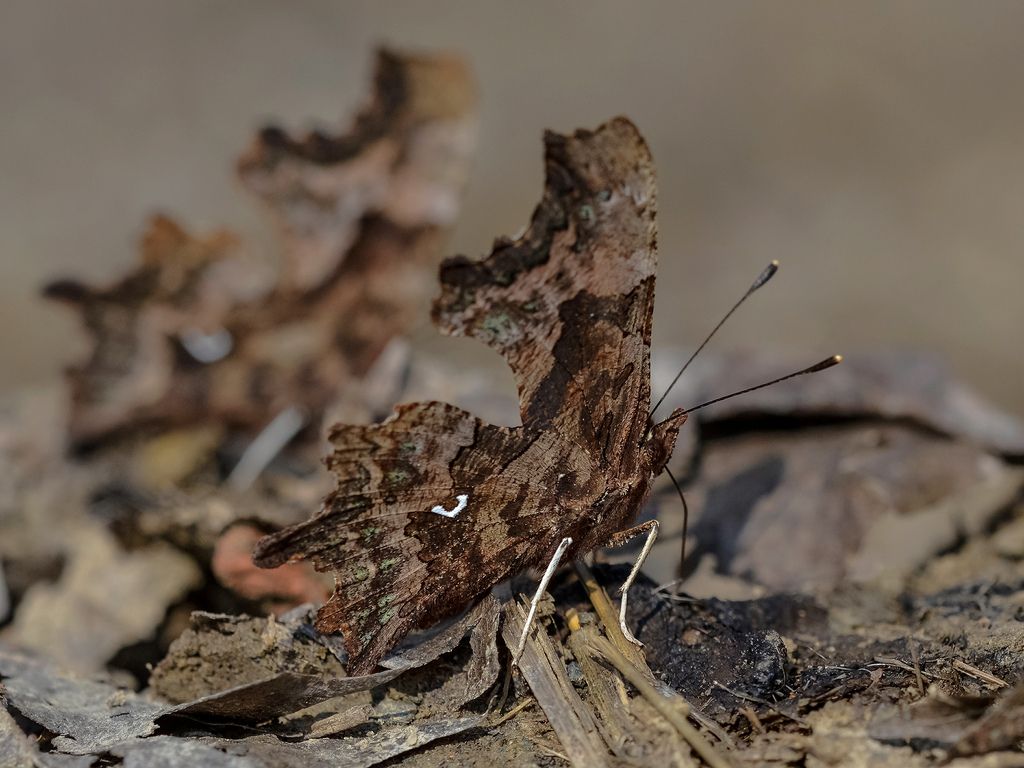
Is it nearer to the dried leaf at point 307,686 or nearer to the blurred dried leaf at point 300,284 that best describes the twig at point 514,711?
the dried leaf at point 307,686

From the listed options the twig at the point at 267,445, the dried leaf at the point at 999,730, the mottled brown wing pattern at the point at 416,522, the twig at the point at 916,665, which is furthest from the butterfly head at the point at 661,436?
the twig at the point at 267,445

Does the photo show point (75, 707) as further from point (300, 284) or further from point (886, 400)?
point (886, 400)

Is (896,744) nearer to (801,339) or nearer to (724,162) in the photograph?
(801,339)

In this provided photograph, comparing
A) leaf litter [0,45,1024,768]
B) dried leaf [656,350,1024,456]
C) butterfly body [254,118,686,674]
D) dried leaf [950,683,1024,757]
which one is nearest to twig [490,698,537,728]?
leaf litter [0,45,1024,768]

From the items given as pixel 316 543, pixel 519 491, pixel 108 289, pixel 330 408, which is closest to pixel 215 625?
pixel 316 543

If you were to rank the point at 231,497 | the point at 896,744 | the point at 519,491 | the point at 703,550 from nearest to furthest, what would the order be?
the point at 896,744 < the point at 519,491 < the point at 703,550 < the point at 231,497

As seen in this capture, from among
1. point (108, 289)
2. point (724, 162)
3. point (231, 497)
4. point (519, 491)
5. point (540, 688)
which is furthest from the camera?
point (724, 162)

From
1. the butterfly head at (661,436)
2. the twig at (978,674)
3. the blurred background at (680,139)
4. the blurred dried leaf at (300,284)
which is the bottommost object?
the twig at (978,674)
